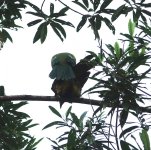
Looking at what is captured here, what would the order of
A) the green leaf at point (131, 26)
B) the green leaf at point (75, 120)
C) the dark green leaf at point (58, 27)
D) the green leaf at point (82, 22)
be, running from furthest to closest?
the dark green leaf at point (58, 27), the green leaf at point (75, 120), the green leaf at point (82, 22), the green leaf at point (131, 26)

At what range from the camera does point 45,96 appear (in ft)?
11.3

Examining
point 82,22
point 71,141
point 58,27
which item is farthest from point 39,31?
point 71,141

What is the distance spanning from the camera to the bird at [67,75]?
12.9 feet

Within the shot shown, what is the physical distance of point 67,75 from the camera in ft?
12.9

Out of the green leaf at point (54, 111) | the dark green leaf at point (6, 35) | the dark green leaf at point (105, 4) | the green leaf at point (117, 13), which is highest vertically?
the dark green leaf at point (6, 35)

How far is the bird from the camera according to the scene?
3939mm

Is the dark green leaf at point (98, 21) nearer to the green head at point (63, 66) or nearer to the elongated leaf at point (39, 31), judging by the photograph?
the green head at point (63, 66)

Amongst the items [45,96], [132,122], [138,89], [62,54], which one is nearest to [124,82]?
[138,89]

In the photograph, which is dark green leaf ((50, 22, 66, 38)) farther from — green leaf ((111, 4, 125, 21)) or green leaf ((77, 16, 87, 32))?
green leaf ((111, 4, 125, 21))

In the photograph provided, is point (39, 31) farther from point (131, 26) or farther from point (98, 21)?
point (131, 26)

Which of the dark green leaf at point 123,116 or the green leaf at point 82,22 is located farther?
the green leaf at point 82,22

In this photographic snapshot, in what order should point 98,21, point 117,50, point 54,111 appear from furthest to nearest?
1. point 54,111
2. point 98,21
3. point 117,50

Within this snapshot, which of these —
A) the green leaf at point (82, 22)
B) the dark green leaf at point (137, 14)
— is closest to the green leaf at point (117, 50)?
the dark green leaf at point (137, 14)

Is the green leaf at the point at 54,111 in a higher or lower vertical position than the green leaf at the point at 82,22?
lower
